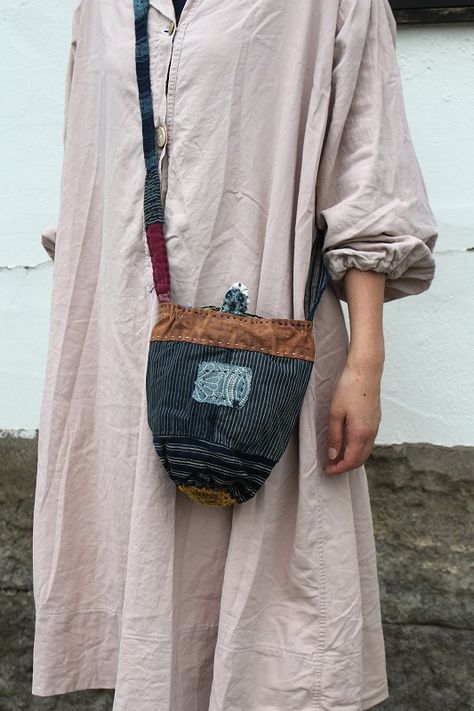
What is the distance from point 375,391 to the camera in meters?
0.99

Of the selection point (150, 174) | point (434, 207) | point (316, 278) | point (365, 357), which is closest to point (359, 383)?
point (365, 357)

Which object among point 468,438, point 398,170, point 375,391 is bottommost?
point 468,438

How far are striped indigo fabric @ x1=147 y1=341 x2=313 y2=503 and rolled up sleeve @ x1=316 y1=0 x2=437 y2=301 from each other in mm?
182

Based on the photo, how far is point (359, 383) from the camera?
0.98m

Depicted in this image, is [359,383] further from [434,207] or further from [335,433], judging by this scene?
[434,207]

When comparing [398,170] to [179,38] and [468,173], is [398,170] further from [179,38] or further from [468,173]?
[468,173]

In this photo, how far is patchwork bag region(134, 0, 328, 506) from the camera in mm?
902

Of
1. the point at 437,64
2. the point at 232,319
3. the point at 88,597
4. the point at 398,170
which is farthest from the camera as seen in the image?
the point at 437,64

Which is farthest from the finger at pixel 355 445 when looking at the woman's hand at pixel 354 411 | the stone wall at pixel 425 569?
the stone wall at pixel 425 569

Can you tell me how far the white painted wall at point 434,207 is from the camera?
1.66 m

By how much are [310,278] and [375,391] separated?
0.58ft

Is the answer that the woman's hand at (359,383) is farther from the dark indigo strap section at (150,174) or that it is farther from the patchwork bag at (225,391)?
the dark indigo strap section at (150,174)

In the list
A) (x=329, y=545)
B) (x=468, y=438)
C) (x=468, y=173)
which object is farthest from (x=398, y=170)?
(x=468, y=438)

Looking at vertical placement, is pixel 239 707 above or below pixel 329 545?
below
